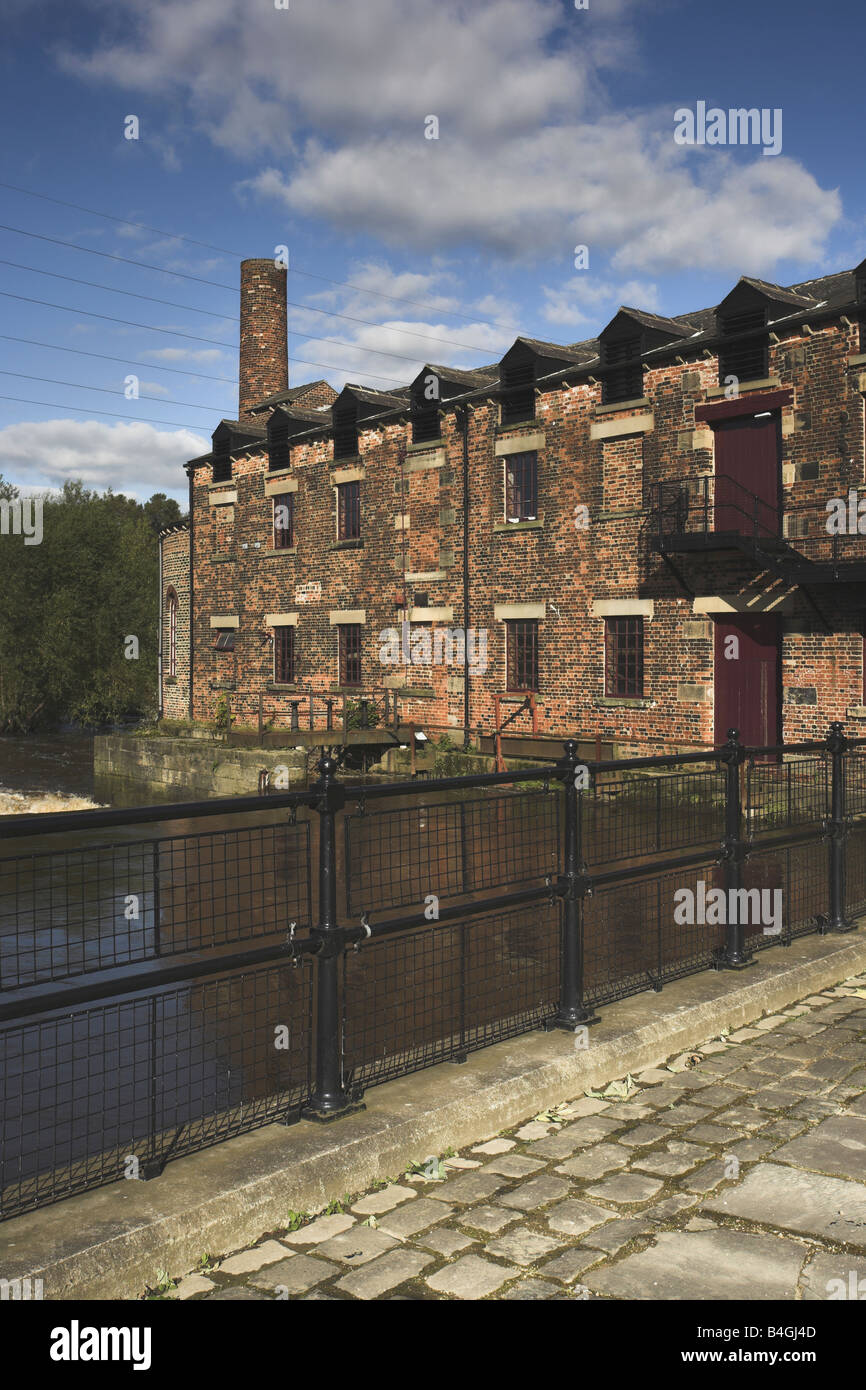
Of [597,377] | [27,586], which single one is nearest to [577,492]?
[597,377]

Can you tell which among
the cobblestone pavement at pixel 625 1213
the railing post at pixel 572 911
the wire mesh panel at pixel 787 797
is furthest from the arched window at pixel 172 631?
the cobblestone pavement at pixel 625 1213

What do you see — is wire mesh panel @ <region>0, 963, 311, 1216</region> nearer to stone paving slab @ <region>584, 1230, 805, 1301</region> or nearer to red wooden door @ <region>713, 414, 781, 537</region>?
stone paving slab @ <region>584, 1230, 805, 1301</region>

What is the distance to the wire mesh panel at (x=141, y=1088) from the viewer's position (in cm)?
392

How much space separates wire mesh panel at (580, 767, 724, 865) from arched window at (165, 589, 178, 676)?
97.3 feet

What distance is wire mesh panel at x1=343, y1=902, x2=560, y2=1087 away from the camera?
16.7 feet

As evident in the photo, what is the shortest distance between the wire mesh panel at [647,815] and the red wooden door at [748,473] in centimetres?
1229

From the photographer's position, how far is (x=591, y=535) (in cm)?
2181

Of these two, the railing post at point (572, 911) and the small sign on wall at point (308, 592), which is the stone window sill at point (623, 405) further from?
the railing post at point (572, 911)

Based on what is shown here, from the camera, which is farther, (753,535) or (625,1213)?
(753,535)

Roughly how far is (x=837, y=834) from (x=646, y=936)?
99.9 inches

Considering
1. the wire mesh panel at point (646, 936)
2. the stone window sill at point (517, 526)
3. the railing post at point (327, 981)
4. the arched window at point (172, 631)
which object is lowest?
the wire mesh panel at point (646, 936)

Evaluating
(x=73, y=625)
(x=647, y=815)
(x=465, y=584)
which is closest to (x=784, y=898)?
(x=647, y=815)

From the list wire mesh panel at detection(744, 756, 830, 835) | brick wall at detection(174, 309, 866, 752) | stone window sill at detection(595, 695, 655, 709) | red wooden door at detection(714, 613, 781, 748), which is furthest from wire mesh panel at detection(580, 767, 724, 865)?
stone window sill at detection(595, 695, 655, 709)

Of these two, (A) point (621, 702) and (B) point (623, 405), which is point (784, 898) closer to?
(A) point (621, 702)
